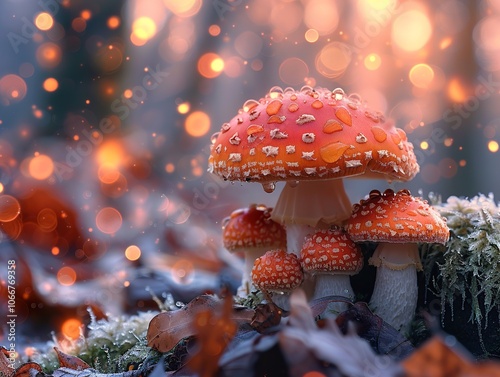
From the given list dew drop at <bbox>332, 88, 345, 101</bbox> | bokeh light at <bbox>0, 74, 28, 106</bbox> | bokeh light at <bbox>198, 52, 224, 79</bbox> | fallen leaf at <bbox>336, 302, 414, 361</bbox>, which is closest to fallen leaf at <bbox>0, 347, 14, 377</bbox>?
fallen leaf at <bbox>336, 302, 414, 361</bbox>

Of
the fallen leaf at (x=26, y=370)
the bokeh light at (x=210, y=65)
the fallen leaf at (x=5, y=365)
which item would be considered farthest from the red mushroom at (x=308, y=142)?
the bokeh light at (x=210, y=65)

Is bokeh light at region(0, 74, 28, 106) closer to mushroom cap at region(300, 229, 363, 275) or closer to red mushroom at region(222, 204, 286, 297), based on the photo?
red mushroom at region(222, 204, 286, 297)

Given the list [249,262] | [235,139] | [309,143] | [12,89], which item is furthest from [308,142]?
[12,89]

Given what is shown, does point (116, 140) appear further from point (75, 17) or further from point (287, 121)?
point (287, 121)

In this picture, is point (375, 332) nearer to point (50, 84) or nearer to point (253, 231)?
point (253, 231)

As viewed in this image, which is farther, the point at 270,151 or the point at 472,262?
the point at 472,262

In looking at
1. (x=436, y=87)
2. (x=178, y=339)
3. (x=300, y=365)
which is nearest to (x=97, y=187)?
(x=178, y=339)

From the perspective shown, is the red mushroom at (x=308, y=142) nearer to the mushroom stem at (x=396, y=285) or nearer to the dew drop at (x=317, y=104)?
the dew drop at (x=317, y=104)
